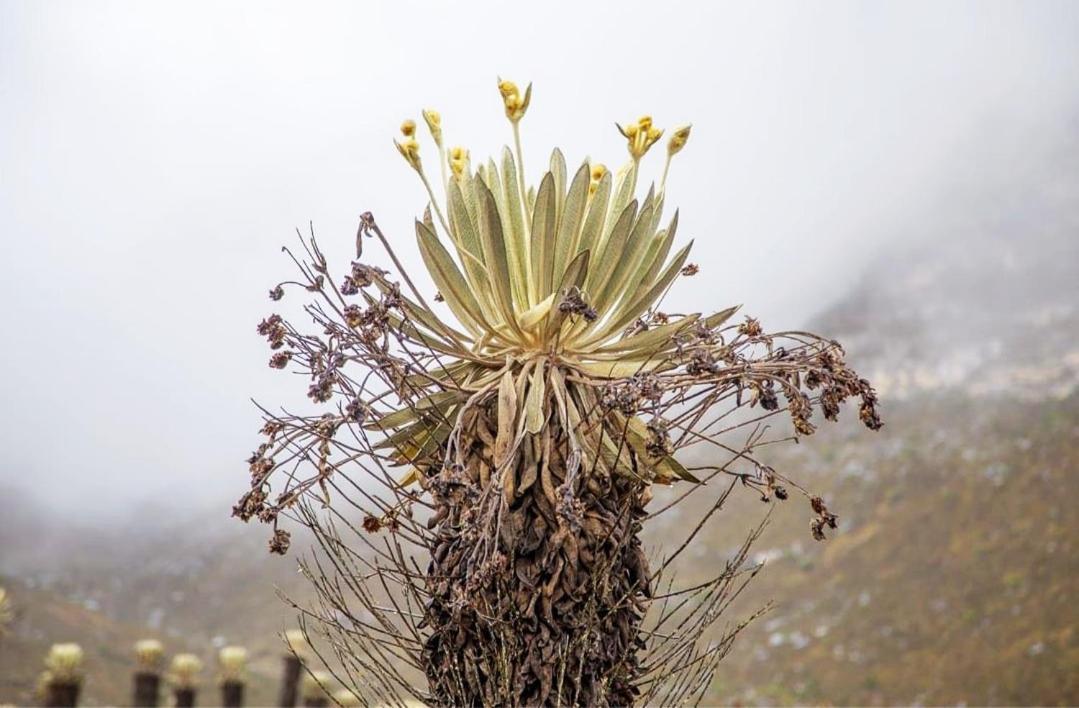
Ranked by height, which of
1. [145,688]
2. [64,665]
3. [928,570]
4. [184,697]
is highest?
[928,570]

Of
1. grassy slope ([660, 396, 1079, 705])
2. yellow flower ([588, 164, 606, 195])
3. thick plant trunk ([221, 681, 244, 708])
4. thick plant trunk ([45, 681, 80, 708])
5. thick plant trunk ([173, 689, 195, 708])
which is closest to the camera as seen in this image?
yellow flower ([588, 164, 606, 195])

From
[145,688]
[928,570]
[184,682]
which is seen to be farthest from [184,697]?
[928,570]

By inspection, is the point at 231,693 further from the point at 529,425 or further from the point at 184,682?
the point at 529,425

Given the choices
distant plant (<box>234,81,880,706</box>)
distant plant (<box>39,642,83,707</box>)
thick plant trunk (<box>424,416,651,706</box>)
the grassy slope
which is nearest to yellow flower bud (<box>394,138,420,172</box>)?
distant plant (<box>234,81,880,706</box>)

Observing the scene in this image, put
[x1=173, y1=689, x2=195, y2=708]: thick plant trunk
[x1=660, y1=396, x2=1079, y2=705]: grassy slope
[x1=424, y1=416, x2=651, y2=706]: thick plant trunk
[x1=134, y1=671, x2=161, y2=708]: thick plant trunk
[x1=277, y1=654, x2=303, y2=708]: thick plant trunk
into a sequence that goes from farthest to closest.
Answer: [x1=660, y1=396, x2=1079, y2=705]: grassy slope < [x1=277, y1=654, x2=303, y2=708]: thick plant trunk < [x1=134, y1=671, x2=161, y2=708]: thick plant trunk < [x1=173, y1=689, x2=195, y2=708]: thick plant trunk < [x1=424, y1=416, x2=651, y2=706]: thick plant trunk

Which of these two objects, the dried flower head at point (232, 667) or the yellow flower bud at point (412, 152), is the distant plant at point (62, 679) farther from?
the yellow flower bud at point (412, 152)

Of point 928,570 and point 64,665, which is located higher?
point 928,570

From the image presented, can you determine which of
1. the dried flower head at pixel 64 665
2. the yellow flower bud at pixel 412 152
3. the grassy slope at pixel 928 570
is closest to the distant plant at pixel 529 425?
the yellow flower bud at pixel 412 152

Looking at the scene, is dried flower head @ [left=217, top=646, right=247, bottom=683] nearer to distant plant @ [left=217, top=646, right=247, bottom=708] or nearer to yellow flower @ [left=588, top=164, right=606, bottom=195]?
distant plant @ [left=217, top=646, right=247, bottom=708]
